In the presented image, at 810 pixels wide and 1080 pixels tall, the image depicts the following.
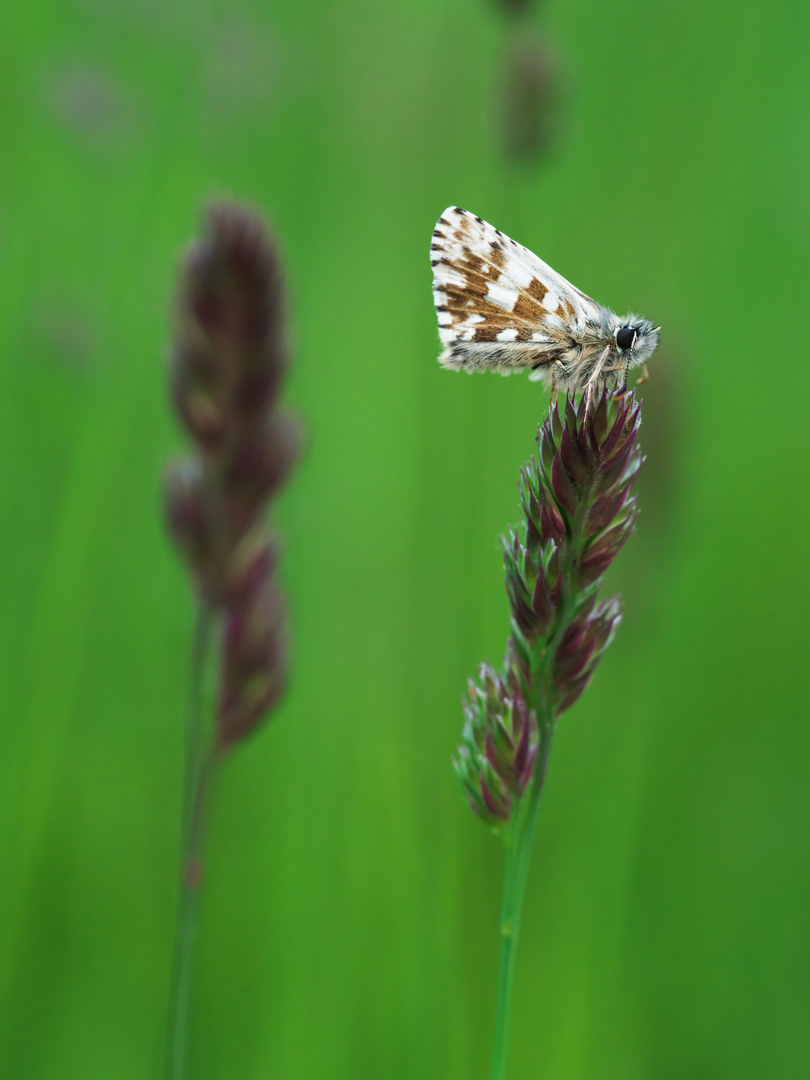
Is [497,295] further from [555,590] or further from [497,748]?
[497,748]

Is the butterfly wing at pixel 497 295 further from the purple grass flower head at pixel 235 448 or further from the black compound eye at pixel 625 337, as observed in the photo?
the purple grass flower head at pixel 235 448

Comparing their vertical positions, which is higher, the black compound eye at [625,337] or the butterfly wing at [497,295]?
the butterfly wing at [497,295]

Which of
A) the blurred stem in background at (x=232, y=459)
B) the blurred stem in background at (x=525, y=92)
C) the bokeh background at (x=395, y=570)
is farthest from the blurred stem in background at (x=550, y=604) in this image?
the blurred stem in background at (x=525, y=92)

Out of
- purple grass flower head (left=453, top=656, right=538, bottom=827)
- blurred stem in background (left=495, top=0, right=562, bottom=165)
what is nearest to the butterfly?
purple grass flower head (left=453, top=656, right=538, bottom=827)

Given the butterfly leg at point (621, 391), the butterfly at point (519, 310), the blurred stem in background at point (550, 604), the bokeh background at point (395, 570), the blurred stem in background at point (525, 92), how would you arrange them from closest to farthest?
1. the blurred stem in background at point (550, 604)
2. the butterfly leg at point (621, 391)
3. the butterfly at point (519, 310)
4. the bokeh background at point (395, 570)
5. the blurred stem in background at point (525, 92)

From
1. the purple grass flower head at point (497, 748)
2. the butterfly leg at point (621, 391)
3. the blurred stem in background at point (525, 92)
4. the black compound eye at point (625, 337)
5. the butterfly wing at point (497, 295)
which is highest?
the blurred stem in background at point (525, 92)

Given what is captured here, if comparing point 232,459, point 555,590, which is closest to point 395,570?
point 232,459

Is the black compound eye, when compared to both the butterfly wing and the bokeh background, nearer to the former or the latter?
Answer: the butterfly wing
